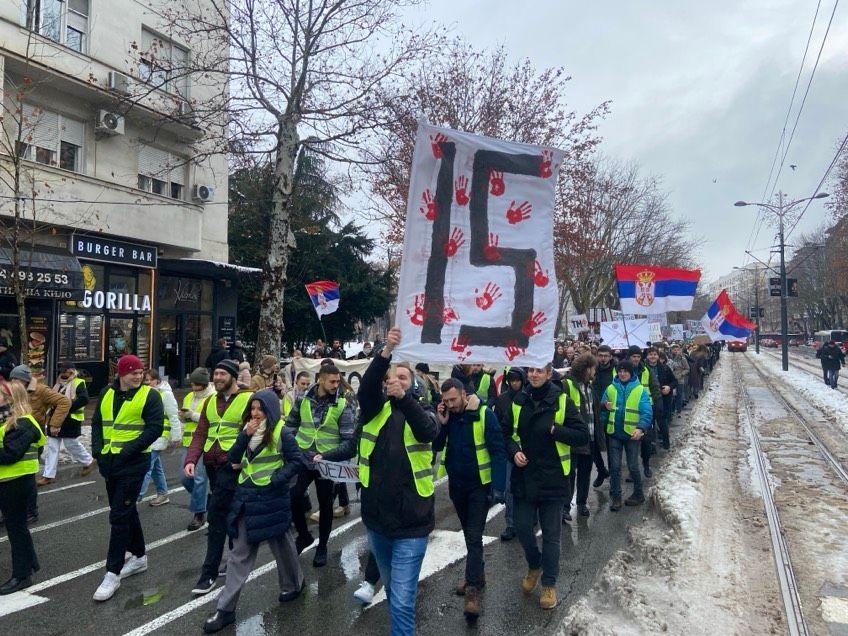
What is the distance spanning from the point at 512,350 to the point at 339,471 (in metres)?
1.71

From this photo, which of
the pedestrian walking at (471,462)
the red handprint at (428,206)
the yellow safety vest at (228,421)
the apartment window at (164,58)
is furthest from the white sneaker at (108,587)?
the apartment window at (164,58)

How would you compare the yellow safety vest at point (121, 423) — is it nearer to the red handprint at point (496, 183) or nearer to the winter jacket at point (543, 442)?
the winter jacket at point (543, 442)

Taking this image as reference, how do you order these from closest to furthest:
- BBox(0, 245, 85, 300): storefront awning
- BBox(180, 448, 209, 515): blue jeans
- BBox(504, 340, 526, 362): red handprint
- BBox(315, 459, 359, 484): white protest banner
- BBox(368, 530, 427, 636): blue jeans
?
1. BBox(368, 530, 427, 636): blue jeans
2. BBox(504, 340, 526, 362): red handprint
3. BBox(315, 459, 359, 484): white protest banner
4. BBox(180, 448, 209, 515): blue jeans
5. BBox(0, 245, 85, 300): storefront awning

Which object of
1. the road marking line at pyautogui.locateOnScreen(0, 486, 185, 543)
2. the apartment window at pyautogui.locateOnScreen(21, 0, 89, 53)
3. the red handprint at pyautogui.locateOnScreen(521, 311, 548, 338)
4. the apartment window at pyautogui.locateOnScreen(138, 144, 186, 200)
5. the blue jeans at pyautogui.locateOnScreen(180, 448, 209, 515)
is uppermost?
the apartment window at pyautogui.locateOnScreen(21, 0, 89, 53)

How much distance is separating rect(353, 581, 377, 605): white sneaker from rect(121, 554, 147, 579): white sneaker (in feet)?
6.40

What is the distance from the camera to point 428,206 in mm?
4316

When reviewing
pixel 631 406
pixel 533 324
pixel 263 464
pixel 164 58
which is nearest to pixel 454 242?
pixel 533 324

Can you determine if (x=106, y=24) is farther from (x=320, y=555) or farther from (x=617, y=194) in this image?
(x=617, y=194)

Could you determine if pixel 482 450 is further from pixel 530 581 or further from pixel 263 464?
pixel 263 464

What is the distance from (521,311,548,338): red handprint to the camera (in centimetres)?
441

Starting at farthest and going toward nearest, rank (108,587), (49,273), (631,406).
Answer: (49,273)
(631,406)
(108,587)

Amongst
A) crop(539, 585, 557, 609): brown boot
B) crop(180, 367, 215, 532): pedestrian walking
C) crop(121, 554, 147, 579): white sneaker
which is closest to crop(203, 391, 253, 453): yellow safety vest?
crop(180, 367, 215, 532): pedestrian walking

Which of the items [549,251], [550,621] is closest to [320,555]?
[550,621]

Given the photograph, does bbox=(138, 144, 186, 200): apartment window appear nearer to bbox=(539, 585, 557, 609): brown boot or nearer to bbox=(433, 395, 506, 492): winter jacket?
bbox=(433, 395, 506, 492): winter jacket
